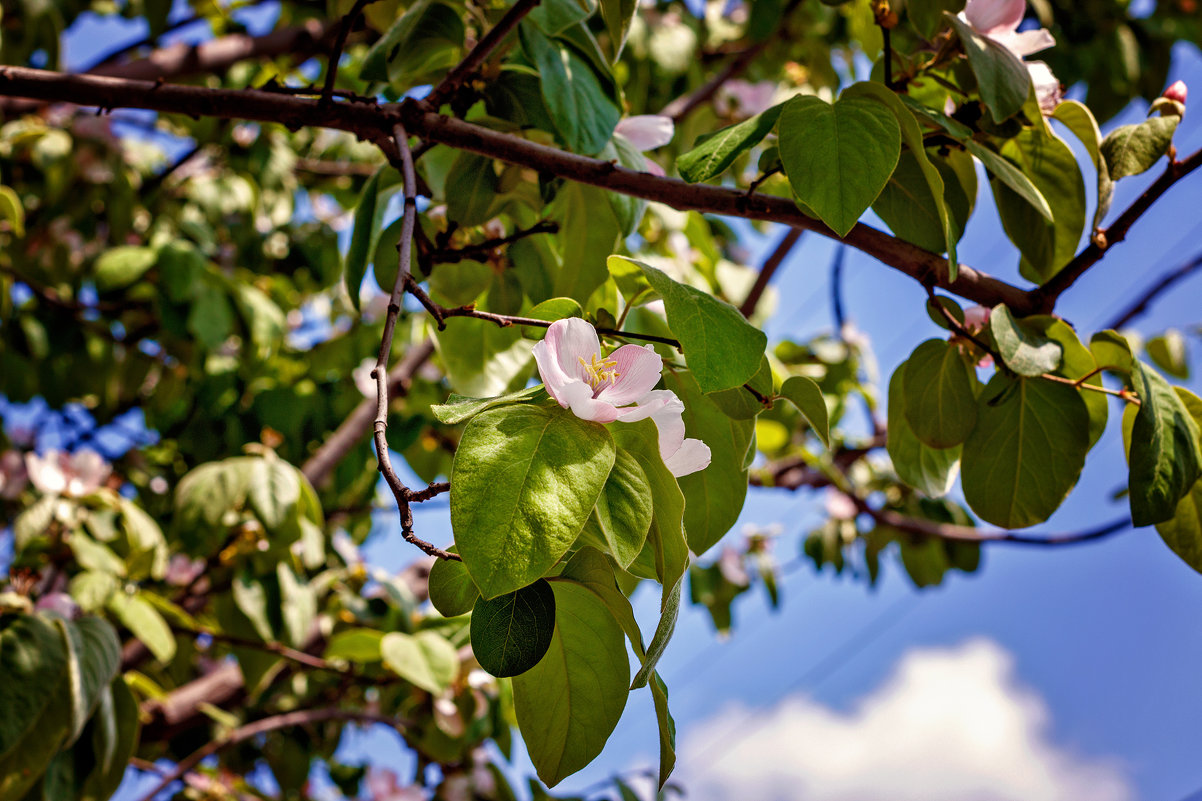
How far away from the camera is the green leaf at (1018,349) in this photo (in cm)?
51

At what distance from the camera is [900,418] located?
637 mm

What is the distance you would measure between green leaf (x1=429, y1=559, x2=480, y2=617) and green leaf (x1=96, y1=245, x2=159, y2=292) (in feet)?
4.06

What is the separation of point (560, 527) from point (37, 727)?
26.1 inches

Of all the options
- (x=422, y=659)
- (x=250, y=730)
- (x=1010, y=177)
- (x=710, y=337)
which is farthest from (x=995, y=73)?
(x=250, y=730)

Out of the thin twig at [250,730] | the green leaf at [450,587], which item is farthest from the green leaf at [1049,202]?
the thin twig at [250,730]

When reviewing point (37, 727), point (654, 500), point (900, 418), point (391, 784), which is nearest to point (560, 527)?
point (654, 500)

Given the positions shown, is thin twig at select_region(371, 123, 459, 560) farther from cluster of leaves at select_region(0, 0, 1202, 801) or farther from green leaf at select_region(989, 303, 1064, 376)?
green leaf at select_region(989, 303, 1064, 376)

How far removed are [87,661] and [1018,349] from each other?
788 mm

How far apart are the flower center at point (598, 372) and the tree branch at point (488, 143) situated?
167 millimetres

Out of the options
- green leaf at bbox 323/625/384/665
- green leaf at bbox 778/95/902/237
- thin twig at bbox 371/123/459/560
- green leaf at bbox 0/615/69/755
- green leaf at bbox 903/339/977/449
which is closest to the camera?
thin twig at bbox 371/123/459/560

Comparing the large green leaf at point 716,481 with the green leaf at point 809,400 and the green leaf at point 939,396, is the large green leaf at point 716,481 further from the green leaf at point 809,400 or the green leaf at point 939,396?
the green leaf at point 939,396

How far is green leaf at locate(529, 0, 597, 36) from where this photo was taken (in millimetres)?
611

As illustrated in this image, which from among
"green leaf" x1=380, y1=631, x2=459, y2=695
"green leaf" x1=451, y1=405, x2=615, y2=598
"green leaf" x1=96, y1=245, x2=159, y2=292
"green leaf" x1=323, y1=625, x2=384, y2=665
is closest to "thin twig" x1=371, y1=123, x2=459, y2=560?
"green leaf" x1=451, y1=405, x2=615, y2=598

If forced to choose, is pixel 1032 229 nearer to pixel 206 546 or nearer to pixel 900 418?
pixel 900 418
